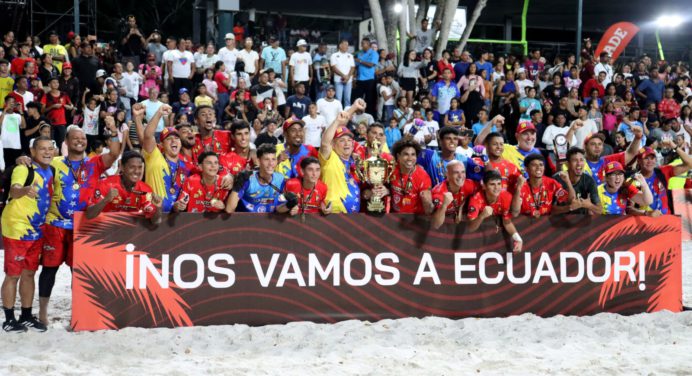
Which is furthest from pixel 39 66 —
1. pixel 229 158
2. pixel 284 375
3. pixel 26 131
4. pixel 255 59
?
pixel 284 375

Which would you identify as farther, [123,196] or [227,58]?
[227,58]

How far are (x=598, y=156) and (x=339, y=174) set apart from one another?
283cm

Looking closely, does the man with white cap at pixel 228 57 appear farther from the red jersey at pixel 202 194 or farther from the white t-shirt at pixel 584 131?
the red jersey at pixel 202 194

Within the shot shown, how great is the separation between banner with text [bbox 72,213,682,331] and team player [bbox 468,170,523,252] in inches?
4.4

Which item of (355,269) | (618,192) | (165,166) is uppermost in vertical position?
(165,166)

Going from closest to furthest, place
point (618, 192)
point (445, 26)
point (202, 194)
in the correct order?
point (202, 194), point (618, 192), point (445, 26)

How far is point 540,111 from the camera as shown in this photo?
56.3 ft

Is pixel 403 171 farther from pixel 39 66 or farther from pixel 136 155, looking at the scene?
pixel 39 66

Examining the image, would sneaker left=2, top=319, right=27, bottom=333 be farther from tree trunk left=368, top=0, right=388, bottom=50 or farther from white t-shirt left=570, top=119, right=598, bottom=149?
tree trunk left=368, top=0, right=388, bottom=50

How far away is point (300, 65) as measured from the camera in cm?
1725

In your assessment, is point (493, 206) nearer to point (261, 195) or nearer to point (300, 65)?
point (261, 195)

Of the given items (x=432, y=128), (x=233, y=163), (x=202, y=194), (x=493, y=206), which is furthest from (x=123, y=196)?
(x=432, y=128)

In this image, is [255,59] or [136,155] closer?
[136,155]

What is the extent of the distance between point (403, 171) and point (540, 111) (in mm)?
9923
